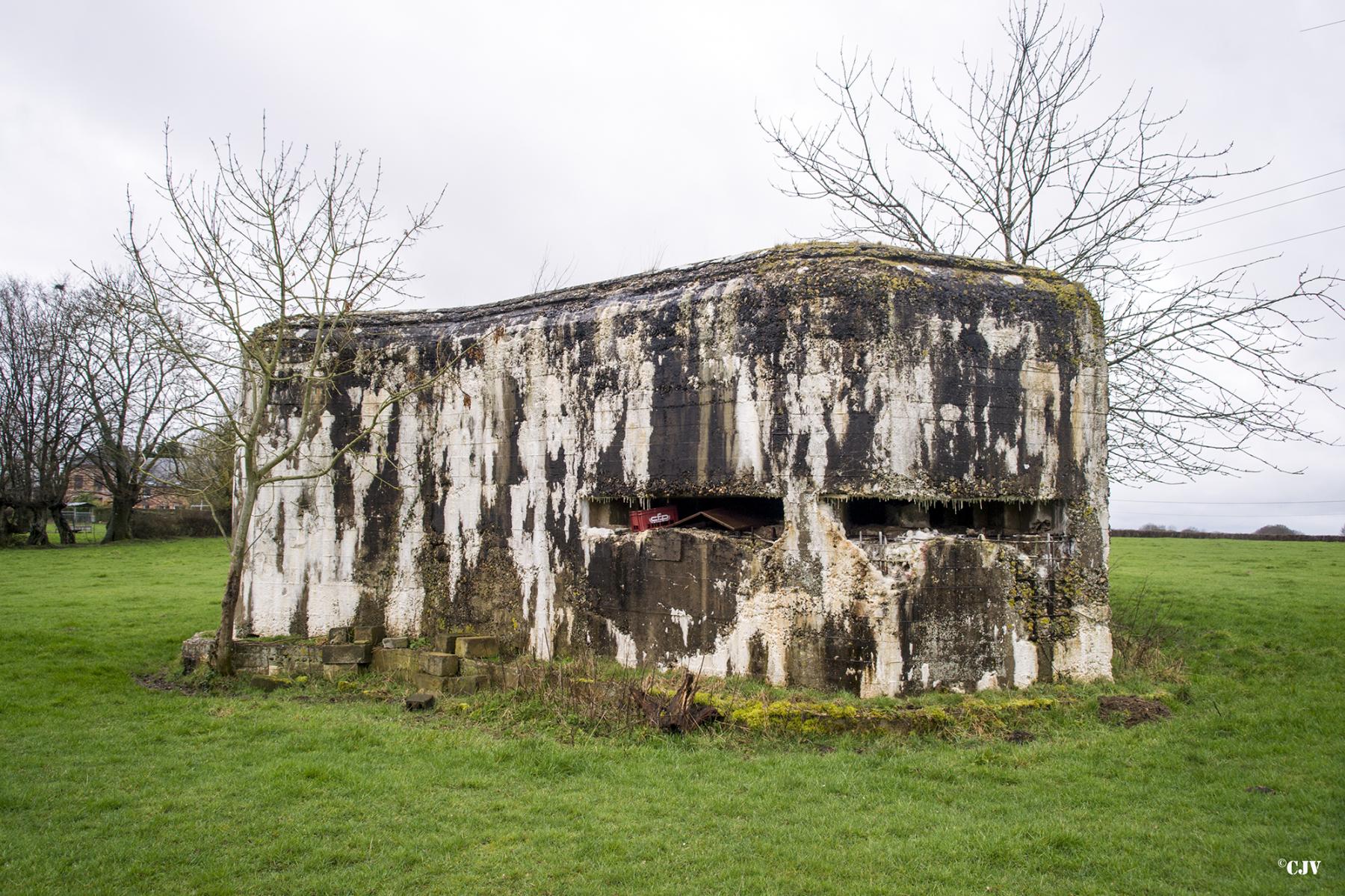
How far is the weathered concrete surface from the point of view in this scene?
7.30 m

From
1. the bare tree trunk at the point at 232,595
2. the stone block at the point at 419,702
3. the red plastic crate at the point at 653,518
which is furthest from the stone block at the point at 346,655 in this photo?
the red plastic crate at the point at 653,518

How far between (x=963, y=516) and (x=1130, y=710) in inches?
84.2

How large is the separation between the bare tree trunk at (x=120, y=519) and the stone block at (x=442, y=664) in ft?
78.0

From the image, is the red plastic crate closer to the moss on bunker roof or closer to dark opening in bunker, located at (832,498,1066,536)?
dark opening in bunker, located at (832,498,1066,536)

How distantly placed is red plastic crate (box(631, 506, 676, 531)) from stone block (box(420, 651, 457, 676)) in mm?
2221

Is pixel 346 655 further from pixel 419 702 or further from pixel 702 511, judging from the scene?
pixel 702 511

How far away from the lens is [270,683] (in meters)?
8.86

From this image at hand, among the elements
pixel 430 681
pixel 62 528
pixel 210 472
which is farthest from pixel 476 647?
pixel 62 528

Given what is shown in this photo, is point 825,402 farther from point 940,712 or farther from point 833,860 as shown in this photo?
point 833,860

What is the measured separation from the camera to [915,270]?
7746 millimetres

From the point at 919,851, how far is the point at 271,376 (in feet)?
24.1

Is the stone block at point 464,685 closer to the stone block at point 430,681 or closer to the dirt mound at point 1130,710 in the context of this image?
the stone block at point 430,681

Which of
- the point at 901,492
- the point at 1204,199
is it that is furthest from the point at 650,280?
the point at 1204,199

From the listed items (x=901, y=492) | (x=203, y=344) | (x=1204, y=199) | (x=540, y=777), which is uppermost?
(x=1204, y=199)
